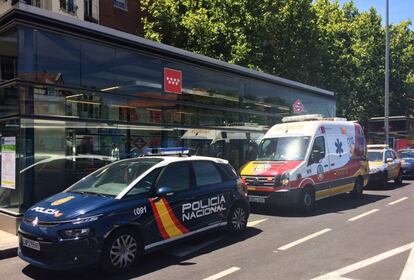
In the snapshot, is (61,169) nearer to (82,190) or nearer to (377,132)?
(82,190)

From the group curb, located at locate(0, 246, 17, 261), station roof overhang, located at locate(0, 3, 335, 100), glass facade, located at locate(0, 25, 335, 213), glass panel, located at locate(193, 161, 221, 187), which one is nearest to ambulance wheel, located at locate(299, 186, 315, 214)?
glass panel, located at locate(193, 161, 221, 187)

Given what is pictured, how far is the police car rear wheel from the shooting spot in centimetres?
846

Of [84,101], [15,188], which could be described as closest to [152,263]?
[15,188]

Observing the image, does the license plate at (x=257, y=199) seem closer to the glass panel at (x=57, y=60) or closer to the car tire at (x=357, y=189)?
the car tire at (x=357, y=189)

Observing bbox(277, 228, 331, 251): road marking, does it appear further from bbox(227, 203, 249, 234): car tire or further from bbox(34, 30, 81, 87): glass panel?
bbox(34, 30, 81, 87): glass panel

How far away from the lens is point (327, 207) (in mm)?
12445

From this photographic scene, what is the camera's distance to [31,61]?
30.8 ft

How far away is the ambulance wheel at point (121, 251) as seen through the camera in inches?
239

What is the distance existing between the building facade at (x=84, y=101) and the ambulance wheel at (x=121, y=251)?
12.7 ft

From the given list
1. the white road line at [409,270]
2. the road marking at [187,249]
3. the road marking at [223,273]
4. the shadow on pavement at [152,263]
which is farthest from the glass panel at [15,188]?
the white road line at [409,270]

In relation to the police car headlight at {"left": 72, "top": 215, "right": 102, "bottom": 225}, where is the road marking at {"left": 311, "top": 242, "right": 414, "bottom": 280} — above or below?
below

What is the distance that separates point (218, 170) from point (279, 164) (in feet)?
11.5

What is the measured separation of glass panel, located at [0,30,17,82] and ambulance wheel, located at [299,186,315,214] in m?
7.37

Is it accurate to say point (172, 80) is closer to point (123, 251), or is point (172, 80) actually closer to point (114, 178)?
point (114, 178)
